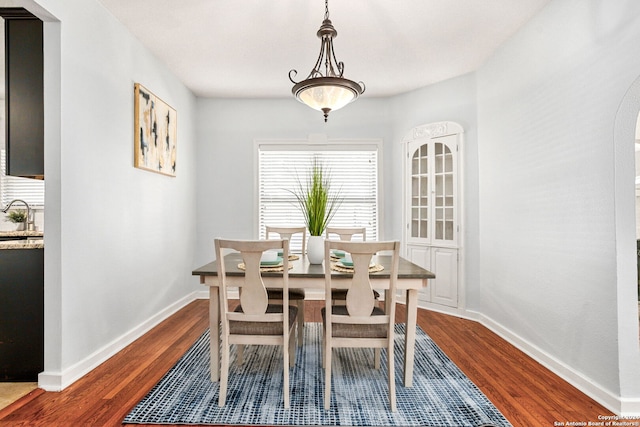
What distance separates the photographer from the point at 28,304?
2.40 metres

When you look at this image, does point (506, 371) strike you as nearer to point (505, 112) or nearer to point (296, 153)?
point (505, 112)

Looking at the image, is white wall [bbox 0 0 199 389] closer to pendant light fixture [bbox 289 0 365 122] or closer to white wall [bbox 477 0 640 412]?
pendant light fixture [bbox 289 0 365 122]

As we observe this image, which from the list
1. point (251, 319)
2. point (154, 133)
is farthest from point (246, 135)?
point (251, 319)

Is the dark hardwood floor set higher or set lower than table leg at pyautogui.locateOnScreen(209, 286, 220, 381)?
lower

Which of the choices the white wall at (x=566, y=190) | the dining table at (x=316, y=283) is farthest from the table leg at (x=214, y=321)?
the white wall at (x=566, y=190)

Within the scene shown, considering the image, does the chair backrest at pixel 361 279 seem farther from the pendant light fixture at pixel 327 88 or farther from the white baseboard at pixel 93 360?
the white baseboard at pixel 93 360

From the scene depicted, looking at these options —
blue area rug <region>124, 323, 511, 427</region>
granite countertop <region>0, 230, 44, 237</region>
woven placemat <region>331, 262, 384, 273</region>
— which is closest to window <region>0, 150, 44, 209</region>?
granite countertop <region>0, 230, 44, 237</region>

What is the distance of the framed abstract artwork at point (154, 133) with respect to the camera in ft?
10.8

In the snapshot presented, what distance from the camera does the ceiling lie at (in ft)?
9.01

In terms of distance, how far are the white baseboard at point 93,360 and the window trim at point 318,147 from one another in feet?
5.77

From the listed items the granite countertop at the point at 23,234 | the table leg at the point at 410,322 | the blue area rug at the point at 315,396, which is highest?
the granite countertop at the point at 23,234

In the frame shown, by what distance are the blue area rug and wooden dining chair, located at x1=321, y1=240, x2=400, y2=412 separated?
14cm

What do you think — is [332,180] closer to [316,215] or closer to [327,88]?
[316,215]

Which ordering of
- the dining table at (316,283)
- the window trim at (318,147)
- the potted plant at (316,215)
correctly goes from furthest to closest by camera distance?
the window trim at (318,147), the potted plant at (316,215), the dining table at (316,283)
